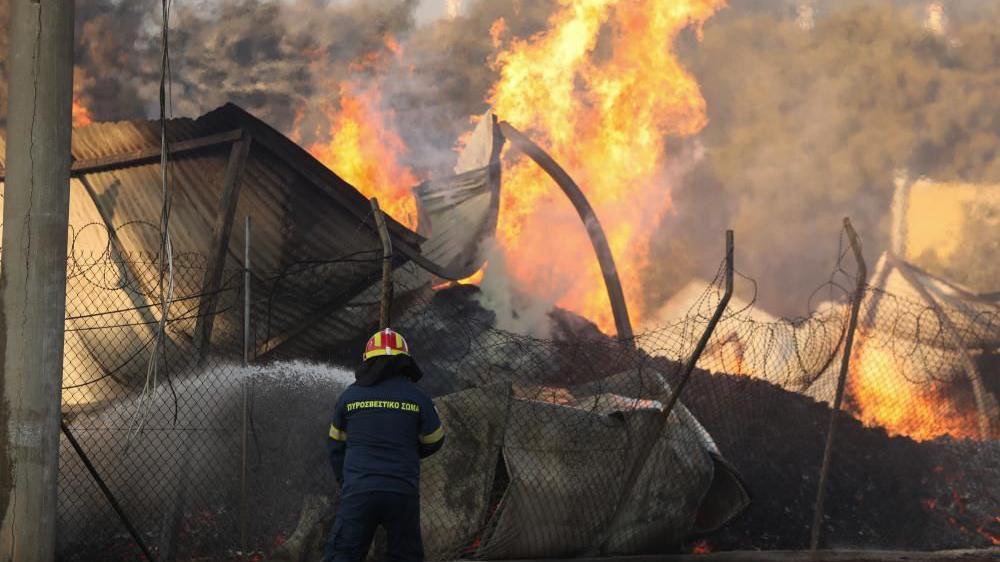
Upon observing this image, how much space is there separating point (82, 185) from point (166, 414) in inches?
162

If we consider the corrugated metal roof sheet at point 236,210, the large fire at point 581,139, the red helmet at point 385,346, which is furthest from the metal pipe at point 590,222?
the red helmet at point 385,346

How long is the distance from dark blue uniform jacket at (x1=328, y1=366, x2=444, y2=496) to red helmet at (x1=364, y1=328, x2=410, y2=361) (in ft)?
0.51

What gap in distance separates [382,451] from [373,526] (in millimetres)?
429

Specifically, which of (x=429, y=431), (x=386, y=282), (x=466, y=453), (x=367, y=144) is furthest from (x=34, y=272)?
(x=367, y=144)

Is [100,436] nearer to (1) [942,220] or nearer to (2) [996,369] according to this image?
(2) [996,369]

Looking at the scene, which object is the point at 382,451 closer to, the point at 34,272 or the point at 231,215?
the point at 34,272

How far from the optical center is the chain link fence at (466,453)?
8.60 meters

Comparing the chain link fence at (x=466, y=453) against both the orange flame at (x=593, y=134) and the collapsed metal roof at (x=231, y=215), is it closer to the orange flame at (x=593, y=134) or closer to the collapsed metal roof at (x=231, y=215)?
the collapsed metal roof at (x=231, y=215)

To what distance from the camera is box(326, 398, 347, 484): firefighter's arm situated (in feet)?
21.2

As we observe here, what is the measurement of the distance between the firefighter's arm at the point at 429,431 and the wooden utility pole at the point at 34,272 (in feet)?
8.21

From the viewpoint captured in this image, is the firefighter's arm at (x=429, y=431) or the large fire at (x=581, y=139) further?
the large fire at (x=581, y=139)

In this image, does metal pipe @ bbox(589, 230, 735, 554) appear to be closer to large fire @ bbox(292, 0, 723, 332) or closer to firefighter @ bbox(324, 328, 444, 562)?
firefighter @ bbox(324, 328, 444, 562)

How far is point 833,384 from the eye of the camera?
16000 mm

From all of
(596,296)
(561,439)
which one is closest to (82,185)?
(561,439)
